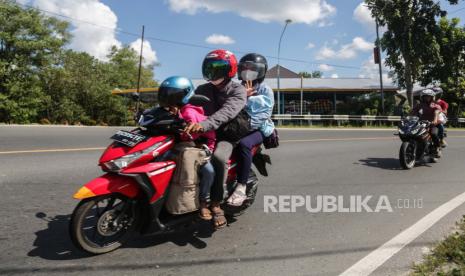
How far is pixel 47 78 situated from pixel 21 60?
2.48 meters

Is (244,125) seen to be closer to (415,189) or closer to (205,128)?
(205,128)

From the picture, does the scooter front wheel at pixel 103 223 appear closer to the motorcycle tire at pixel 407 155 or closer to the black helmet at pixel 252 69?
the black helmet at pixel 252 69

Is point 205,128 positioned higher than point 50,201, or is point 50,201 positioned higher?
point 205,128

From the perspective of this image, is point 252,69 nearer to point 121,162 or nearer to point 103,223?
point 121,162

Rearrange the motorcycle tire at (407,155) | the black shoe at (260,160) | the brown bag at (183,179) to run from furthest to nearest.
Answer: the motorcycle tire at (407,155)
the black shoe at (260,160)
the brown bag at (183,179)

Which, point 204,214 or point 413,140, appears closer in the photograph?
point 204,214

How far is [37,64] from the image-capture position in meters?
30.7

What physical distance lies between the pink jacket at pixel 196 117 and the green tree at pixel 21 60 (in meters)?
28.0

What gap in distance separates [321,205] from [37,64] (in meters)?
30.4

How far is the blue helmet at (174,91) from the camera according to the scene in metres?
3.88

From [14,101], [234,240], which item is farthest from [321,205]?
[14,101]

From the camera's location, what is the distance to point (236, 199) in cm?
447

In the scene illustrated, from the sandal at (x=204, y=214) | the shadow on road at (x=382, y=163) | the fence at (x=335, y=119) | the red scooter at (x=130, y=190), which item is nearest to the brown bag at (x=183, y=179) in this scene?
the red scooter at (x=130, y=190)

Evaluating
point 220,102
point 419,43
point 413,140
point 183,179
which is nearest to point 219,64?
point 220,102
